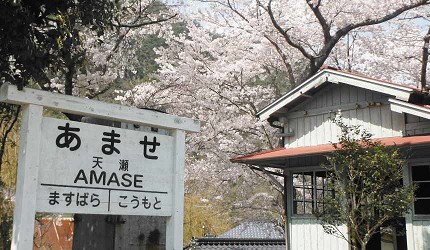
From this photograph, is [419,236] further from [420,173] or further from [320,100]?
[320,100]

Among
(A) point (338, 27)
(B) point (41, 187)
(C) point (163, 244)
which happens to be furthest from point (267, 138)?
(B) point (41, 187)

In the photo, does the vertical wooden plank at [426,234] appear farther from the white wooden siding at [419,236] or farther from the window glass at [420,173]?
the window glass at [420,173]

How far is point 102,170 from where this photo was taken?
5254mm

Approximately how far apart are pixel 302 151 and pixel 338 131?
1186 mm

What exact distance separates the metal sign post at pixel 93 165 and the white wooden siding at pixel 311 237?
19.1ft

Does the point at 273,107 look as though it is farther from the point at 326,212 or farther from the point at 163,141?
the point at 163,141

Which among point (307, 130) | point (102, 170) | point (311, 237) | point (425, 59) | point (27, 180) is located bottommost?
point (311, 237)

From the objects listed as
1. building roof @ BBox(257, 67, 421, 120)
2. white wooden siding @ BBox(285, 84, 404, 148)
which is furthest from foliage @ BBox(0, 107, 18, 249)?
white wooden siding @ BBox(285, 84, 404, 148)

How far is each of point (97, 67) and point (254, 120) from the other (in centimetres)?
549

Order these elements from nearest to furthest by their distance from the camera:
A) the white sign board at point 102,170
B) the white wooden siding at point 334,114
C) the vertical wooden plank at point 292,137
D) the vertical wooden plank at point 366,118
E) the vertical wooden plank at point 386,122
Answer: the white sign board at point 102,170 < the vertical wooden plank at point 386,122 < the white wooden siding at point 334,114 < the vertical wooden plank at point 366,118 < the vertical wooden plank at point 292,137

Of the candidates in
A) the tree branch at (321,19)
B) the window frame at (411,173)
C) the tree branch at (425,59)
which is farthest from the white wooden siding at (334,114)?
the tree branch at (425,59)

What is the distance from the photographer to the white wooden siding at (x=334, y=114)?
10.5 meters

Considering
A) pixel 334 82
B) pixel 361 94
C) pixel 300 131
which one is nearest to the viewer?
pixel 361 94

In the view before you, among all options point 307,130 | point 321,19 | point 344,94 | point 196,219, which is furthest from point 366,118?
point 196,219
